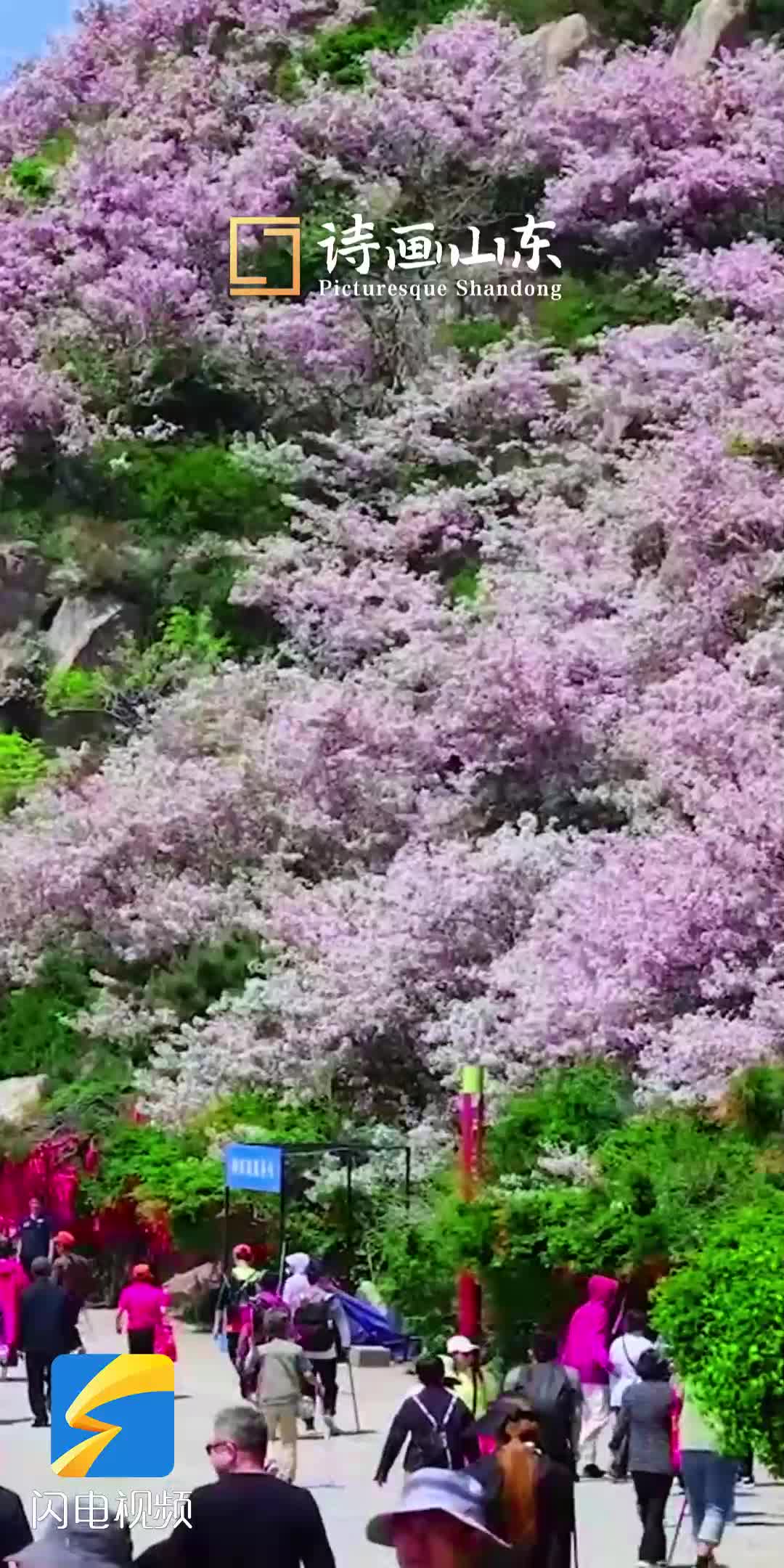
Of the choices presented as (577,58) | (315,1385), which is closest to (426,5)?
(577,58)

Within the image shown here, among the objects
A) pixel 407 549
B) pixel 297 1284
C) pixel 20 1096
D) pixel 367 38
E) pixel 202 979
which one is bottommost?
pixel 297 1284

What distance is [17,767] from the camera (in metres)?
36.0

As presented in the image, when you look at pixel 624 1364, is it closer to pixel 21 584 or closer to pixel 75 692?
pixel 75 692

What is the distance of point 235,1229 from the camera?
24.8 metres

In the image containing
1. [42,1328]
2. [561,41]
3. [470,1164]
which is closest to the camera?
[42,1328]

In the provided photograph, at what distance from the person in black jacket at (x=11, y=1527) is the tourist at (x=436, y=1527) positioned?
1423 mm

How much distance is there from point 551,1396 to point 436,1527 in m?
7.09

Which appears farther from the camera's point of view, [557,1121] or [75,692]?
[75,692]

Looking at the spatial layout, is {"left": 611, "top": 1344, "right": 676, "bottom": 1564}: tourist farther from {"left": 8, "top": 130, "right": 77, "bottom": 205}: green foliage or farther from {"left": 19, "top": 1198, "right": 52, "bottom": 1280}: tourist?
{"left": 8, "top": 130, "right": 77, "bottom": 205}: green foliage

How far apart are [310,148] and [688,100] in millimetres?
6413

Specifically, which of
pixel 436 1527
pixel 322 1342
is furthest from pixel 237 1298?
pixel 436 1527

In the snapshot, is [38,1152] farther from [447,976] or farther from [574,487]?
[574,487]

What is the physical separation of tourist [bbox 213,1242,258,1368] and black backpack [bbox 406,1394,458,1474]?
19.8 feet

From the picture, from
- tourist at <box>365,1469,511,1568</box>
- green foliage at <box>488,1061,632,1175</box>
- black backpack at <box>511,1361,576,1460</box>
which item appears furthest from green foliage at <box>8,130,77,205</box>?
→ tourist at <box>365,1469,511,1568</box>
